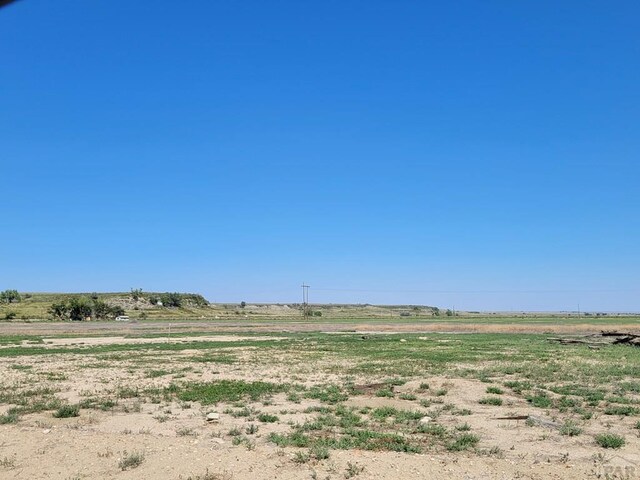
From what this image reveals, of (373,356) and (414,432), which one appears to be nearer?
(414,432)

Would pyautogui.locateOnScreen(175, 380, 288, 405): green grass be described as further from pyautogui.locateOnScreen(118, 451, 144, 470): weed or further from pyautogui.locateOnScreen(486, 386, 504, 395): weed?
pyautogui.locateOnScreen(486, 386, 504, 395): weed

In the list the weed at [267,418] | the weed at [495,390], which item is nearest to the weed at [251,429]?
the weed at [267,418]

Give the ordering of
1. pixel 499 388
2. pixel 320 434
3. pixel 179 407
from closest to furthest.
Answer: pixel 320 434 → pixel 179 407 → pixel 499 388

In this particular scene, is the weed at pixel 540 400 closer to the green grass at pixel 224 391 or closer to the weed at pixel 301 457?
the green grass at pixel 224 391

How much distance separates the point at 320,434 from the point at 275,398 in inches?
210

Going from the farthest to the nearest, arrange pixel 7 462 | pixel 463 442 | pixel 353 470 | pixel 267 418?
pixel 267 418
pixel 463 442
pixel 7 462
pixel 353 470

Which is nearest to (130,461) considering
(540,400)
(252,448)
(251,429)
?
(252,448)

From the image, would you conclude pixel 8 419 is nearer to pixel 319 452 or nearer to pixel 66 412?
pixel 66 412

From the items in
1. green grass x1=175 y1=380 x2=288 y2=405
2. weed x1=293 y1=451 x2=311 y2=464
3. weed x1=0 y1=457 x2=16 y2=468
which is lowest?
green grass x1=175 y1=380 x2=288 y2=405

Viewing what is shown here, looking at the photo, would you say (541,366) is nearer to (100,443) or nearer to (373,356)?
(373,356)

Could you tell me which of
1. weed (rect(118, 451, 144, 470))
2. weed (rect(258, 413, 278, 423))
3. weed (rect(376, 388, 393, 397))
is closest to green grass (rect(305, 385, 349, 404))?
weed (rect(376, 388, 393, 397))

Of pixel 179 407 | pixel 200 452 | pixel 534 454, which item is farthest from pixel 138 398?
pixel 534 454

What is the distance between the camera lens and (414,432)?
11.8m

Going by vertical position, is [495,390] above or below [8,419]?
below
